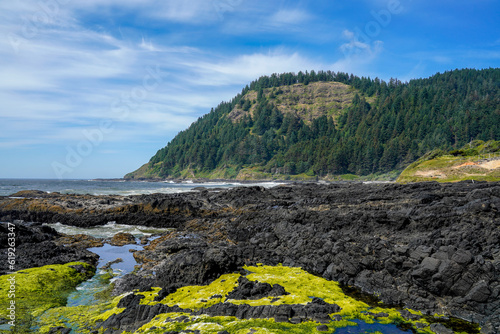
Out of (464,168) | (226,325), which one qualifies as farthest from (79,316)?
(464,168)

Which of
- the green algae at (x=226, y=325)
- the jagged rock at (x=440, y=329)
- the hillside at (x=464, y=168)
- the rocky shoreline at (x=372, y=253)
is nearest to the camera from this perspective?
the jagged rock at (x=440, y=329)

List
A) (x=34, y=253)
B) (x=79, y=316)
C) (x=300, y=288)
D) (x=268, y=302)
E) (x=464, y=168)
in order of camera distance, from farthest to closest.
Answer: (x=464, y=168), (x=34, y=253), (x=300, y=288), (x=268, y=302), (x=79, y=316)

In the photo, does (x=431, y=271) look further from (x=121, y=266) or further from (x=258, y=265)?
(x=121, y=266)

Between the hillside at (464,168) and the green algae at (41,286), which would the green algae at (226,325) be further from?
the hillside at (464,168)

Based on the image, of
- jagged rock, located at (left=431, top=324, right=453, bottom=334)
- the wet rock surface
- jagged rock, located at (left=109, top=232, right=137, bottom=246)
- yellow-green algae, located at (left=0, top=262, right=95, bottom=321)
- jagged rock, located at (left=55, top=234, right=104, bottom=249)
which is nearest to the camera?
jagged rock, located at (left=431, top=324, right=453, bottom=334)

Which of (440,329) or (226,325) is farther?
(226,325)

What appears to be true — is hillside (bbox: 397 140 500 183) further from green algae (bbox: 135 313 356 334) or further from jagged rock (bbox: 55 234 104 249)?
jagged rock (bbox: 55 234 104 249)

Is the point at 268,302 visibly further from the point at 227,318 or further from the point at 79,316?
the point at 79,316

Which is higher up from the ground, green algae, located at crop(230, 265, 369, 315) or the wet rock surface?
the wet rock surface

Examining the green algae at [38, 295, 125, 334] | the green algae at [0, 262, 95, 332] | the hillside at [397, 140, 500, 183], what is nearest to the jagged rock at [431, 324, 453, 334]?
the green algae at [38, 295, 125, 334]

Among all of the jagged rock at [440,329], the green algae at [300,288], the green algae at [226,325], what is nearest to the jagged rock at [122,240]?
the green algae at [300,288]

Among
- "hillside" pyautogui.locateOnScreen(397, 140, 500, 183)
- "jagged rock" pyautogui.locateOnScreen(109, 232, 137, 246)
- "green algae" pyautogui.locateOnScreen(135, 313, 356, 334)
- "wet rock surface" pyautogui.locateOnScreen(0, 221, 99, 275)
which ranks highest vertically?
"hillside" pyautogui.locateOnScreen(397, 140, 500, 183)

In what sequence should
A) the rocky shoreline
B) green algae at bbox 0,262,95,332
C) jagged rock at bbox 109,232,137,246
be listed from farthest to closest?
1. jagged rock at bbox 109,232,137,246
2. green algae at bbox 0,262,95,332
3. the rocky shoreline

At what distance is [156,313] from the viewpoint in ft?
38.8
